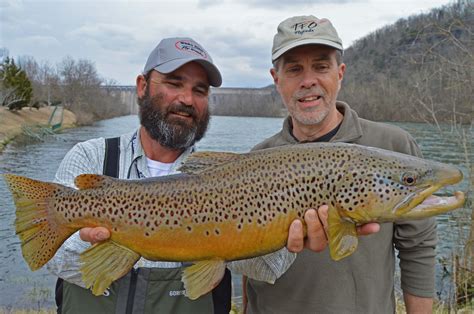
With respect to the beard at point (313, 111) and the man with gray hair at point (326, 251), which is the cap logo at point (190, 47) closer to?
the man with gray hair at point (326, 251)

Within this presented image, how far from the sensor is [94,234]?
9.91ft

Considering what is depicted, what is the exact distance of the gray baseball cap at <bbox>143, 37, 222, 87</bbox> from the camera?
3686 mm

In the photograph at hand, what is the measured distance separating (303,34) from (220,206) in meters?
1.60

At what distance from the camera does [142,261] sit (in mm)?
3361

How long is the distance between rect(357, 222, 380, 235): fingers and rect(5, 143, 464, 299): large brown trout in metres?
0.05

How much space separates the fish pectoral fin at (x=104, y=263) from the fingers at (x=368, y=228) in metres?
1.49

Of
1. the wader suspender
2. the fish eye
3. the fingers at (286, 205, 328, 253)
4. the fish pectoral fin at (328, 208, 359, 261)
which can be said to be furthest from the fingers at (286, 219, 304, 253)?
the wader suspender

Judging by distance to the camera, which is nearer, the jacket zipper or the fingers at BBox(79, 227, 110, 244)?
the fingers at BBox(79, 227, 110, 244)

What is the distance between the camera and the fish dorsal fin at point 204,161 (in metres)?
3.20

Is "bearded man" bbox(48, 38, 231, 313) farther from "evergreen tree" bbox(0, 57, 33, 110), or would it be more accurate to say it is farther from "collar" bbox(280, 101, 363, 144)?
"evergreen tree" bbox(0, 57, 33, 110)

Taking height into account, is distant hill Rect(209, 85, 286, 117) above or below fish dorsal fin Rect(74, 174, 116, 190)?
above

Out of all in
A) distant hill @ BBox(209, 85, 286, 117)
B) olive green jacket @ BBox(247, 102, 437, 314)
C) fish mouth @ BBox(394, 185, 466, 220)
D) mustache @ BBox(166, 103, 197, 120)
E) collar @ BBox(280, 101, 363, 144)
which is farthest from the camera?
distant hill @ BBox(209, 85, 286, 117)

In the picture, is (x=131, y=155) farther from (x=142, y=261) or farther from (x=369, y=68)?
(x=369, y=68)

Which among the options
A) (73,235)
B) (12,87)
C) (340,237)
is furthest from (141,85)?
(12,87)
